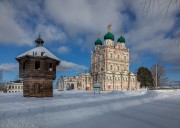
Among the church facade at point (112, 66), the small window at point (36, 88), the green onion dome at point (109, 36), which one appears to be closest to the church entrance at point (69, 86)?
the church facade at point (112, 66)

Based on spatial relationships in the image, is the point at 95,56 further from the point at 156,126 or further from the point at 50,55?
the point at 156,126

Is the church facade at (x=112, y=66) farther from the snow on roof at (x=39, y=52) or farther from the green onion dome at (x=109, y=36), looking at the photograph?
the snow on roof at (x=39, y=52)

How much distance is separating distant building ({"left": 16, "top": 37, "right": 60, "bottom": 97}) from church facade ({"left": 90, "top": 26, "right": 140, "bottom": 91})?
4521cm

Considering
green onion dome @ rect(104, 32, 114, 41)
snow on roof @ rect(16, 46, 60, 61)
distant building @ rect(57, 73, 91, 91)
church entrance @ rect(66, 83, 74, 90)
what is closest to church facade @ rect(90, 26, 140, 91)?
green onion dome @ rect(104, 32, 114, 41)

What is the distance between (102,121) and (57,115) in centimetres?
240

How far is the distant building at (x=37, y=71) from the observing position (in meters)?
22.2

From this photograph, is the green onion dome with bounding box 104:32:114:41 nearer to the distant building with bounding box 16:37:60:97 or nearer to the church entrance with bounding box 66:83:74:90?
the church entrance with bounding box 66:83:74:90

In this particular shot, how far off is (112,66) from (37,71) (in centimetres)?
5164

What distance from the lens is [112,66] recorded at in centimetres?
7194

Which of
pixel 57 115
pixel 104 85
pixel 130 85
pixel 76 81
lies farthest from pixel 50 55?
pixel 76 81

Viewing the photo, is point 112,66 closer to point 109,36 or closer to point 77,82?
point 109,36

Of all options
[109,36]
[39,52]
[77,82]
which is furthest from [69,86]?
[39,52]

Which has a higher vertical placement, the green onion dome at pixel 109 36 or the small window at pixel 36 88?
the green onion dome at pixel 109 36

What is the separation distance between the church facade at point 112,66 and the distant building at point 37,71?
148 ft
